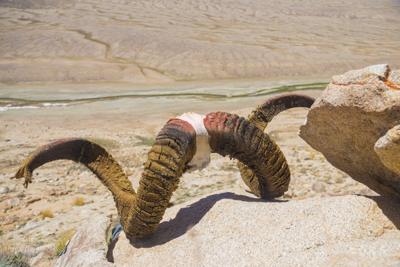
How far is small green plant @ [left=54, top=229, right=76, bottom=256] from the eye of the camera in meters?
7.56

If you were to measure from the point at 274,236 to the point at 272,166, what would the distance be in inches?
43.6

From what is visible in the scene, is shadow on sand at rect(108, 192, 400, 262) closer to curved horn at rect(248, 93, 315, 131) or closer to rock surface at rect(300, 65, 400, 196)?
rock surface at rect(300, 65, 400, 196)

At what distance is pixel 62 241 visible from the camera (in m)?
7.89

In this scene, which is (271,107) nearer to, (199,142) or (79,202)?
(199,142)

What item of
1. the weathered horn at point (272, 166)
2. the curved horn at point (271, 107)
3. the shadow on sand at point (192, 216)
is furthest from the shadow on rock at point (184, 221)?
the curved horn at point (271, 107)

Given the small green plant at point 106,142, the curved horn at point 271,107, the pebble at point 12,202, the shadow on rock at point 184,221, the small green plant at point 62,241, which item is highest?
the curved horn at point 271,107

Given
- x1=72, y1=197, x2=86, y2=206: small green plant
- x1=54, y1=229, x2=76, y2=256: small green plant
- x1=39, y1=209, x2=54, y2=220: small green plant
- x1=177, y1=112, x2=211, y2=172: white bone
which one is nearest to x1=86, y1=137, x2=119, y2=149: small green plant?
x1=72, y1=197, x2=86, y2=206: small green plant

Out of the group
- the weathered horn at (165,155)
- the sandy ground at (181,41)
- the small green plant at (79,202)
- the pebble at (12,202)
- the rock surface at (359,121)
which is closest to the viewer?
the rock surface at (359,121)

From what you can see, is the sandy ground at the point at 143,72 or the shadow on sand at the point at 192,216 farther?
the sandy ground at the point at 143,72

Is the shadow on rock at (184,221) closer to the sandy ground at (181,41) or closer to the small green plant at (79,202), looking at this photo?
the small green plant at (79,202)

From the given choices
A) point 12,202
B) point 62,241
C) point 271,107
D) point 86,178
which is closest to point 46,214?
point 12,202

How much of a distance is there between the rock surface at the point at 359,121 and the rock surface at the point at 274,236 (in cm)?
37

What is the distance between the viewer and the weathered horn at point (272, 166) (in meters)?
5.36

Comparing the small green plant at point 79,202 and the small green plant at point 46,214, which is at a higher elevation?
the small green plant at point 46,214
